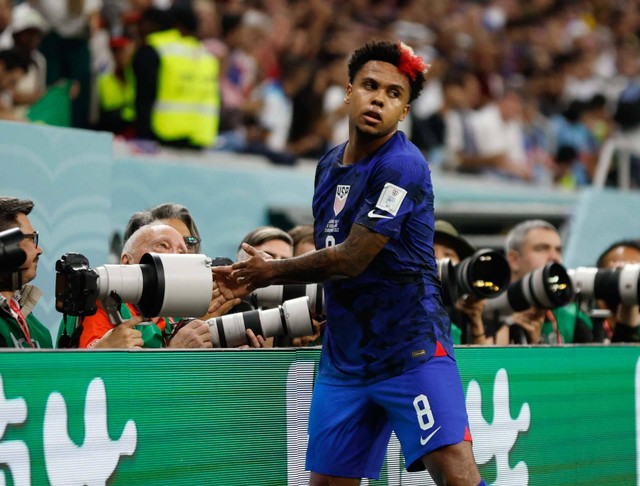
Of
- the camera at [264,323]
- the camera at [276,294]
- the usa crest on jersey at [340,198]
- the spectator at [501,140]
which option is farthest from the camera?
the spectator at [501,140]

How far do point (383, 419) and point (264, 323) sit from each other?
76 centimetres

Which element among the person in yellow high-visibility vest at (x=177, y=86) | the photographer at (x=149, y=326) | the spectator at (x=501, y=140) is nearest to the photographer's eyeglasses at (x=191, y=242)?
the photographer at (x=149, y=326)

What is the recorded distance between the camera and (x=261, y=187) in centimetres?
896

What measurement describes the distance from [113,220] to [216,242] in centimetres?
98

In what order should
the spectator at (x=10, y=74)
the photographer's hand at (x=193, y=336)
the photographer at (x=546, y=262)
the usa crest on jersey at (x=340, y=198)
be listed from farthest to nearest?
the spectator at (x=10, y=74) → the photographer at (x=546, y=262) → the photographer's hand at (x=193, y=336) → the usa crest on jersey at (x=340, y=198)

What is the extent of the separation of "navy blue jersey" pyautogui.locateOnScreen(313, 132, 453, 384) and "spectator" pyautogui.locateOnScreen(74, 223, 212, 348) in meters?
0.66

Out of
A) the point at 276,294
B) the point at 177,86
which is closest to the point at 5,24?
the point at 177,86

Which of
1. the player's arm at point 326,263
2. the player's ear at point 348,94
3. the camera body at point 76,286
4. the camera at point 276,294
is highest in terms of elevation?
the player's ear at point 348,94

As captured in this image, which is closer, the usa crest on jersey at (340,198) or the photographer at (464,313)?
the usa crest on jersey at (340,198)

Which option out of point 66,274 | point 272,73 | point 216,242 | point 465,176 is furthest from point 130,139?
point 66,274

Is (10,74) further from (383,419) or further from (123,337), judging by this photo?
Answer: (383,419)

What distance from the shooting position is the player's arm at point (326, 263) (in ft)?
12.5

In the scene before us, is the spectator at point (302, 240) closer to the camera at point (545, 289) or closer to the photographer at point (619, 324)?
the camera at point (545, 289)

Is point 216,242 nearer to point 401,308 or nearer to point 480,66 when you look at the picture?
point 401,308
